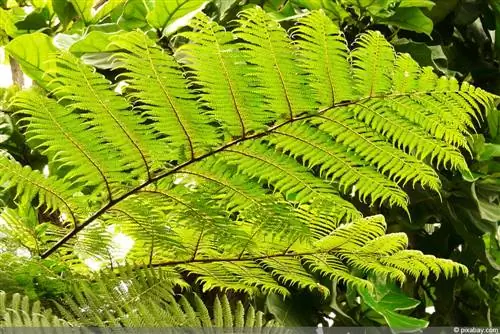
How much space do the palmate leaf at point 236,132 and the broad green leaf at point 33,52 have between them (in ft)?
1.95

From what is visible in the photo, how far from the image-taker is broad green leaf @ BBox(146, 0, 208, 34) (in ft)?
3.76

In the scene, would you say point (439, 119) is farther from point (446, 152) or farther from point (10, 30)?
point (10, 30)

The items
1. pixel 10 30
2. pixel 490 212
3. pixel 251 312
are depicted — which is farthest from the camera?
pixel 10 30

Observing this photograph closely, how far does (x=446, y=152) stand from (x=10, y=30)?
118 centimetres

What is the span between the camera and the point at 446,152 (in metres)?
0.63

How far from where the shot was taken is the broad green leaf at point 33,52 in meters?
1.12

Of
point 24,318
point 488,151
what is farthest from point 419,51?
point 24,318

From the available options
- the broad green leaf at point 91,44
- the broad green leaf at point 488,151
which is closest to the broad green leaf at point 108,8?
the broad green leaf at point 91,44

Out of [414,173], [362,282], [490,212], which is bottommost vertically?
[490,212]

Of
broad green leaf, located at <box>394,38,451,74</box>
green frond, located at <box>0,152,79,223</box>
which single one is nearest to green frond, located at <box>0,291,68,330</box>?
green frond, located at <box>0,152,79,223</box>

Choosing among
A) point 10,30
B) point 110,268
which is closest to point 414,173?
point 110,268

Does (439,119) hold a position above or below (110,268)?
above

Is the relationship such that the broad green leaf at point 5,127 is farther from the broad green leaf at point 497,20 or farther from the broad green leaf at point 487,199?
the broad green leaf at point 497,20

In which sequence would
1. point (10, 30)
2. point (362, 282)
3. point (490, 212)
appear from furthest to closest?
point (10, 30)
point (490, 212)
point (362, 282)
